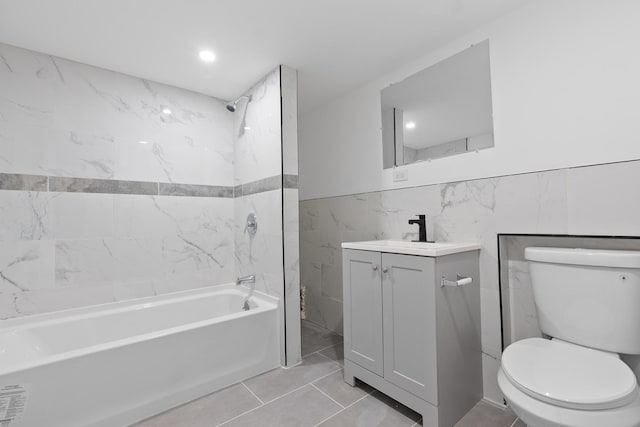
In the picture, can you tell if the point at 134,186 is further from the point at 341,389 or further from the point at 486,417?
the point at 486,417

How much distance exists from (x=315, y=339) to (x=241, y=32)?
2452 mm

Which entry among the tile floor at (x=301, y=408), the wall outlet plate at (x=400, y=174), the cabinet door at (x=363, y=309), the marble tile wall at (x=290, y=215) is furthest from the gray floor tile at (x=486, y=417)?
the wall outlet plate at (x=400, y=174)

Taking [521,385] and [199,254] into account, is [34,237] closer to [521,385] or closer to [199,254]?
[199,254]

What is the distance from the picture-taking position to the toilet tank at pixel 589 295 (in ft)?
3.95

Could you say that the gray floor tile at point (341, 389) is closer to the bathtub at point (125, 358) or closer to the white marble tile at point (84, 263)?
the bathtub at point (125, 358)

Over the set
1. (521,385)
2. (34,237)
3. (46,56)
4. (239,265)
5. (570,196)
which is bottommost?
(521,385)

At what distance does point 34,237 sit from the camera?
1.92 metres

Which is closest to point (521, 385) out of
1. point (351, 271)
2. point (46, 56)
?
point (351, 271)

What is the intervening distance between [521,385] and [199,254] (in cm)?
237

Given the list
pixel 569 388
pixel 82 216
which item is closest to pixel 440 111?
pixel 569 388

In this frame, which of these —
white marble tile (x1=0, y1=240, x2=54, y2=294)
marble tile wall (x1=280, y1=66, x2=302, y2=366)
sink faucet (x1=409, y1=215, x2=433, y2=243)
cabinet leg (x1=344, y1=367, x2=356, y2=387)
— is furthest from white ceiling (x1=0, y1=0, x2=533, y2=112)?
cabinet leg (x1=344, y1=367, x2=356, y2=387)

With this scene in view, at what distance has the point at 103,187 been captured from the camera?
2162mm

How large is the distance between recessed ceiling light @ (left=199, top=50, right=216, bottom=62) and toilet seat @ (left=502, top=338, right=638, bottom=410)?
244 centimetres

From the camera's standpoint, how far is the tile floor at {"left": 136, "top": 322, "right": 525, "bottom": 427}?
1531mm
